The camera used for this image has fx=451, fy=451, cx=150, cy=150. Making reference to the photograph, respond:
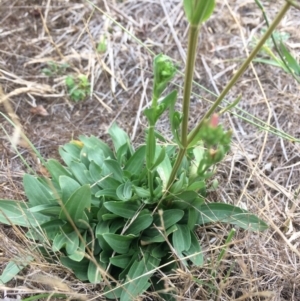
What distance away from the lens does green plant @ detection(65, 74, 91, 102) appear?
2.28 m

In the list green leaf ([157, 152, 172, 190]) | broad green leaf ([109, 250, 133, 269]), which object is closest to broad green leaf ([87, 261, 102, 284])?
broad green leaf ([109, 250, 133, 269])

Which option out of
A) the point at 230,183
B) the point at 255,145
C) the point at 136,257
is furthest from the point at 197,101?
the point at 136,257

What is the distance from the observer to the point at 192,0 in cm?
106

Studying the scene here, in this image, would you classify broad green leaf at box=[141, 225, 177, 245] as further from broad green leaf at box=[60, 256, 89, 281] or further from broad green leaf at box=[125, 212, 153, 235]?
broad green leaf at box=[60, 256, 89, 281]

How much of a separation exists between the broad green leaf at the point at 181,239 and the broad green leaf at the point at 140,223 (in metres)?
0.10

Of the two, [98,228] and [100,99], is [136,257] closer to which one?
[98,228]

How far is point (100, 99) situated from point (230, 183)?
800 mm

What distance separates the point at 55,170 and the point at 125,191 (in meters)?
0.31

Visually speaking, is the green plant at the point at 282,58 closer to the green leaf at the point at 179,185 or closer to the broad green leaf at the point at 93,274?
the green leaf at the point at 179,185

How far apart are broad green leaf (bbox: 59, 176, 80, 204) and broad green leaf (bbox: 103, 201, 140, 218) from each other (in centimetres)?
13

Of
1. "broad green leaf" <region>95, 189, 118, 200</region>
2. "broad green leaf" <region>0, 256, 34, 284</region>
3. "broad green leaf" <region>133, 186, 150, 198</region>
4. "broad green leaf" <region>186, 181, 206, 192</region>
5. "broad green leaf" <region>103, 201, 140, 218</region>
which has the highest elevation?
"broad green leaf" <region>186, 181, 206, 192</region>

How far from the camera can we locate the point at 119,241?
1533 millimetres

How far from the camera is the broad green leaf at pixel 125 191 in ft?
5.12

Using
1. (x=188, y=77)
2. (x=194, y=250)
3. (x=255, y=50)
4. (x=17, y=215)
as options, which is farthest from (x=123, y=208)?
(x=255, y=50)
